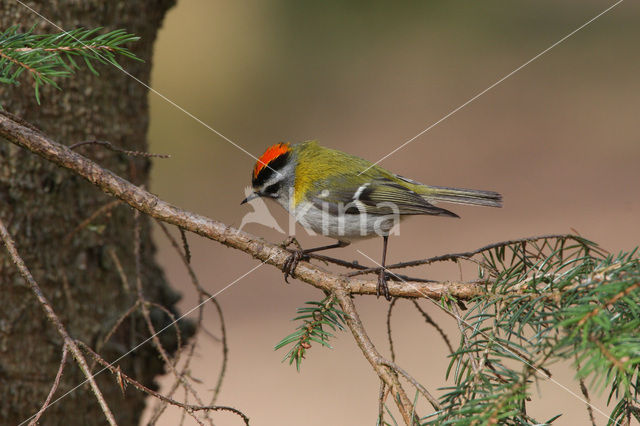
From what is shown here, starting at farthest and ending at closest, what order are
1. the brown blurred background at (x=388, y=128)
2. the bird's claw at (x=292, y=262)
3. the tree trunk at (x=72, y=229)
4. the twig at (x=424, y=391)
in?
the brown blurred background at (x=388, y=128)
the tree trunk at (x=72, y=229)
the bird's claw at (x=292, y=262)
the twig at (x=424, y=391)

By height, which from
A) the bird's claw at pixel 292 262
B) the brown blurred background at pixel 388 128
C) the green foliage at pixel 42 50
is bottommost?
the bird's claw at pixel 292 262

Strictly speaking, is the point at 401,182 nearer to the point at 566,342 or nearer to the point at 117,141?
the point at 117,141

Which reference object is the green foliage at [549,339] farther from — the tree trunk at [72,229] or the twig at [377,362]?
the tree trunk at [72,229]

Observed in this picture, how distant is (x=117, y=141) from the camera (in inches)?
79.7

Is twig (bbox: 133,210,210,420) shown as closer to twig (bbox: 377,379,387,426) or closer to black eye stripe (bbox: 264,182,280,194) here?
twig (bbox: 377,379,387,426)

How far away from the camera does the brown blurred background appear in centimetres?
464

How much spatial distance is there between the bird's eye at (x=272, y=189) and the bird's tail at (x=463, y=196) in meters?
0.57

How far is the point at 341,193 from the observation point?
227 cm

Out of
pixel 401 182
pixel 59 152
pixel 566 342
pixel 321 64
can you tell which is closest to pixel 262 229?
pixel 321 64

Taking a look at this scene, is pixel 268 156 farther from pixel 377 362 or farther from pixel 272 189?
Answer: pixel 377 362

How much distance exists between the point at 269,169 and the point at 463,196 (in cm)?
72

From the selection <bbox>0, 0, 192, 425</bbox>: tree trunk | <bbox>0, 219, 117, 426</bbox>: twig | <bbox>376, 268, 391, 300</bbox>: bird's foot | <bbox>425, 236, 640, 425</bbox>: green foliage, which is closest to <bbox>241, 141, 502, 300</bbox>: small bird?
<bbox>0, 0, 192, 425</bbox>: tree trunk

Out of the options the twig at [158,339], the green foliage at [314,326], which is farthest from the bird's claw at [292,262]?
the twig at [158,339]

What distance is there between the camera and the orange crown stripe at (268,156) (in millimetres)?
2192
